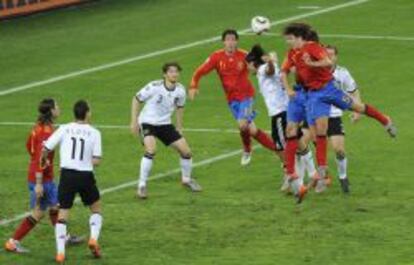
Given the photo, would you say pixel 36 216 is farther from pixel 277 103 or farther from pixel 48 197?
pixel 277 103

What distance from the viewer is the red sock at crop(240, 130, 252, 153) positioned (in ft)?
89.0

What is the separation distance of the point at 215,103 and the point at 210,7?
43.9ft

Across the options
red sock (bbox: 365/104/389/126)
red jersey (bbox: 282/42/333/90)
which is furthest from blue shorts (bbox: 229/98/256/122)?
red sock (bbox: 365/104/389/126)

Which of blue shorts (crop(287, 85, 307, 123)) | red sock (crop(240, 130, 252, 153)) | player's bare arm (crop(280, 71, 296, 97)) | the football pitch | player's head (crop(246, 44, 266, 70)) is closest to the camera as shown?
the football pitch

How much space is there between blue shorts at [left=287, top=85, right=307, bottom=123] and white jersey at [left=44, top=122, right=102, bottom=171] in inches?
180

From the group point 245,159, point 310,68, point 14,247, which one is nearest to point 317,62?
point 310,68

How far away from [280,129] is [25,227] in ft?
18.9

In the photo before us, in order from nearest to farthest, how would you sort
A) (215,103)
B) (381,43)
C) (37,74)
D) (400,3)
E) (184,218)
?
1. (184,218)
2. (215,103)
3. (37,74)
4. (381,43)
5. (400,3)

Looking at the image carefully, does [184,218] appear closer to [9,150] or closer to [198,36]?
[9,150]

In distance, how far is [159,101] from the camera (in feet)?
81.6

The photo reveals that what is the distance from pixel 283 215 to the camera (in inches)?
Answer: 907

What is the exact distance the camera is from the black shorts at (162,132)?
25.0 meters

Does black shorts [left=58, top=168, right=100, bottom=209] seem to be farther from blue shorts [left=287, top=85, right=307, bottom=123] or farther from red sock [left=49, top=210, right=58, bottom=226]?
blue shorts [left=287, top=85, right=307, bottom=123]

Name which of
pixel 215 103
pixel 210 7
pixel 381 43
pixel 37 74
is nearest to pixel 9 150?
pixel 215 103
